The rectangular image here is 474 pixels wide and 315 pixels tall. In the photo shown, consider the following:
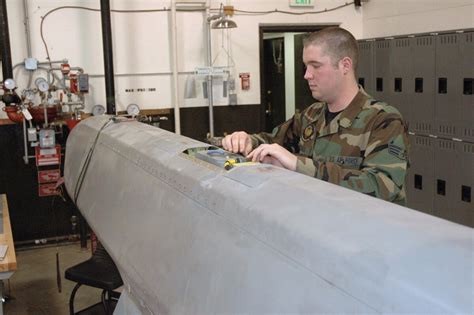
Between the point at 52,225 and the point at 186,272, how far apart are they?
410 cm

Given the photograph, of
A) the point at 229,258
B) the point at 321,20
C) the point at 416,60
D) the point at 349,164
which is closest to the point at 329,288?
the point at 229,258

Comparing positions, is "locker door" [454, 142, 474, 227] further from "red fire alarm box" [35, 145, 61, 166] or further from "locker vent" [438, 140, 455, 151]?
"red fire alarm box" [35, 145, 61, 166]

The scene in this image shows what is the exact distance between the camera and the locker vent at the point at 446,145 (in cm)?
443

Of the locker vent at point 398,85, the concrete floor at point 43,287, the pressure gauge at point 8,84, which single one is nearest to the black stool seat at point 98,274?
the concrete floor at point 43,287

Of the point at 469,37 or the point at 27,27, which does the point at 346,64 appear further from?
the point at 27,27

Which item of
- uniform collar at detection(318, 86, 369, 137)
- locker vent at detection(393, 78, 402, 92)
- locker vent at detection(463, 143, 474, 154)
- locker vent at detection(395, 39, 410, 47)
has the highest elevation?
locker vent at detection(395, 39, 410, 47)

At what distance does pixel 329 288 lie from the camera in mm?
926

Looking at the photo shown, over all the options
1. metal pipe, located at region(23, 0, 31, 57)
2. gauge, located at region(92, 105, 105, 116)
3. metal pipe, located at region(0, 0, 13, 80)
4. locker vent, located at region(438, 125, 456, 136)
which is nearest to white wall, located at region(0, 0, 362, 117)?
metal pipe, located at region(23, 0, 31, 57)

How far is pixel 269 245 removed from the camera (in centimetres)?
112

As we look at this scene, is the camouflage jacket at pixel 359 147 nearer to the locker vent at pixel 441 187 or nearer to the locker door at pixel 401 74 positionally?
the locker vent at pixel 441 187

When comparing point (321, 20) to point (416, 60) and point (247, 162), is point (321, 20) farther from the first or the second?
point (247, 162)

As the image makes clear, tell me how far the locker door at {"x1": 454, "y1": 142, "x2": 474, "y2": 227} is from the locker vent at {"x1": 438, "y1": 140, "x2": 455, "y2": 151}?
88mm

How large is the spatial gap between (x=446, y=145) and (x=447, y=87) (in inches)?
18.6

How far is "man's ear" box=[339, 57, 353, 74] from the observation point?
6.52 feet
